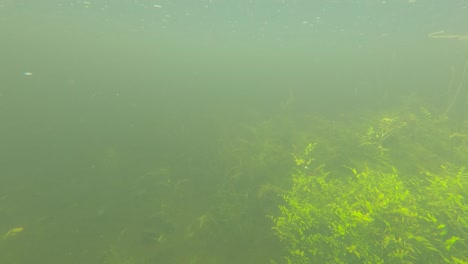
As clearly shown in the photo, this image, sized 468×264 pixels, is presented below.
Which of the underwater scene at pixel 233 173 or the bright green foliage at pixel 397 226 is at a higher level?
the bright green foliage at pixel 397 226

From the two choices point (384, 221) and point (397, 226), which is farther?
point (397, 226)

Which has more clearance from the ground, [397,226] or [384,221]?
[384,221]

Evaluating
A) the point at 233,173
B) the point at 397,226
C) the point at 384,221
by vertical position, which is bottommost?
the point at 233,173

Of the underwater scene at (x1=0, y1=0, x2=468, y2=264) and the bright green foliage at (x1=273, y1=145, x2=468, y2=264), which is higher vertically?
the bright green foliage at (x1=273, y1=145, x2=468, y2=264)

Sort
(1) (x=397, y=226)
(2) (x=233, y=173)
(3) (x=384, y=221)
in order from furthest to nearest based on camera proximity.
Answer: (2) (x=233, y=173) < (1) (x=397, y=226) < (3) (x=384, y=221)

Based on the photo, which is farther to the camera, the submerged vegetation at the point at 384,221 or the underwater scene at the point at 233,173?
the underwater scene at the point at 233,173

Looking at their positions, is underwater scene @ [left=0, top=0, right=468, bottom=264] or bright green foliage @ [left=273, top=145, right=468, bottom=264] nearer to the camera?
bright green foliage @ [left=273, top=145, right=468, bottom=264]

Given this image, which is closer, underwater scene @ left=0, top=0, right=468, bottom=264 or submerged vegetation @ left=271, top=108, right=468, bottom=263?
submerged vegetation @ left=271, top=108, right=468, bottom=263

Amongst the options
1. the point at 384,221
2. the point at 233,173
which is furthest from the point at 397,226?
the point at 233,173

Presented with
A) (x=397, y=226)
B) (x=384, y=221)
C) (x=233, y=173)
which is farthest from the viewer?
(x=233, y=173)

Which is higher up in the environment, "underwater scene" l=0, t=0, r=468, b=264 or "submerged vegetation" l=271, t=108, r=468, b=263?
"submerged vegetation" l=271, t=108, r=468, b=263

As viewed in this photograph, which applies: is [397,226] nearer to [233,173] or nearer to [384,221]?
[384,221]

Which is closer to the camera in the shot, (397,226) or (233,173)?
(397,226)

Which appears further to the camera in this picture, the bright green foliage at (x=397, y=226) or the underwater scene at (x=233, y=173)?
the underwater scene at (x=233, y=173)
